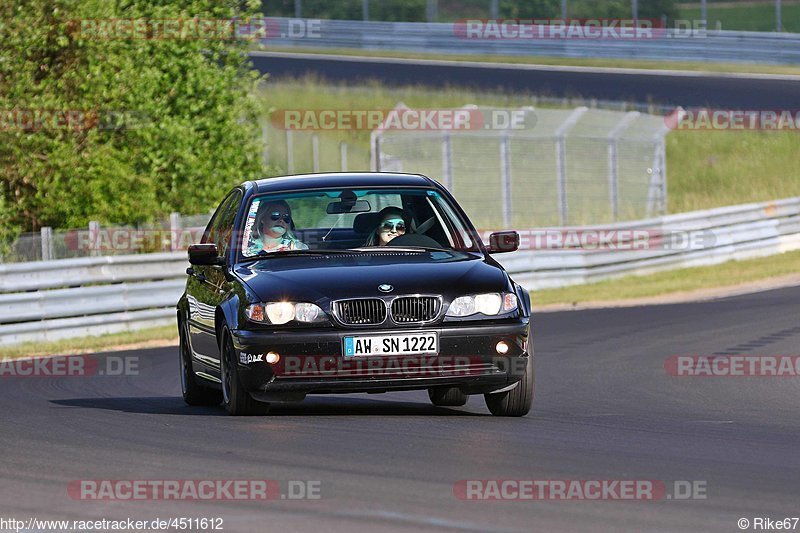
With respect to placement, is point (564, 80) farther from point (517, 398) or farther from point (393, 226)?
point (517, 398)

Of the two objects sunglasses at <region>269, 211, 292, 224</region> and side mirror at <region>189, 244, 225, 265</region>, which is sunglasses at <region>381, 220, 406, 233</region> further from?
side mirror at <region>189, 244, 225, 265</region>

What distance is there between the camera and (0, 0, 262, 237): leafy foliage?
2553cm

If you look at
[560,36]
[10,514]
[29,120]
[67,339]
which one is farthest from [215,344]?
[560,36]

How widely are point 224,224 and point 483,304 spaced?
254 centimetres

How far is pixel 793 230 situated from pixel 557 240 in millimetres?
6532

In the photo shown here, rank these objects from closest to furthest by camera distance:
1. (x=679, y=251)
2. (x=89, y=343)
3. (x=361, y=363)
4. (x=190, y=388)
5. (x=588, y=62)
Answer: (x=361, y=363) < (x=190, y=388) < (x=89, y=343) < (x=679, y=251) < (x=588, y=62)

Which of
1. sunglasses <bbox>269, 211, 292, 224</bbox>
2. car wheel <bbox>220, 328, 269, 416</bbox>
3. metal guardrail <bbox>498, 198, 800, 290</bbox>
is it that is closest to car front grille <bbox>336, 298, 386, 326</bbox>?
car wheel <bbox>220, 328, 269, 416</bbox>

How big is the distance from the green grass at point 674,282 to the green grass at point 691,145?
9098 mm

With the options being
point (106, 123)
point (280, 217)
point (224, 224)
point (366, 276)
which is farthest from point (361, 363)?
point (106, 123)

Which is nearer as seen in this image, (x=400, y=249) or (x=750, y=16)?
(x=400, y=249)

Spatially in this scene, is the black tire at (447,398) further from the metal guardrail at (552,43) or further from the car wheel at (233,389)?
the metal guardrail at (552,43)

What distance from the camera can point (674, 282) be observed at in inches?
1051

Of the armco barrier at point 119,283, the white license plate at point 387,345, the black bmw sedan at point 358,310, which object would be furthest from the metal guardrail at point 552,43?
the white license plate at point 387,345

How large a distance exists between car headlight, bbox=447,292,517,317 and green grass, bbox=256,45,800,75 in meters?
35.8
